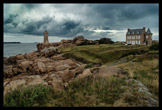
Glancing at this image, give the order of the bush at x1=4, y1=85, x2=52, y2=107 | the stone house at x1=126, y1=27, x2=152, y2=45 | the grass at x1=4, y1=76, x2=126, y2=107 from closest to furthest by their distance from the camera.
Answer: the bush at x1=4, y1=85, x2=52, y2=107
the grass at x1=4, y1=76, x2=126, y2=107
the stone house at x1=126, y1=27, x2=152, y2=45

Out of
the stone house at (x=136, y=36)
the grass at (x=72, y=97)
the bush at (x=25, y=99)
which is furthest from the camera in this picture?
the stone house at (x=136, y=36)

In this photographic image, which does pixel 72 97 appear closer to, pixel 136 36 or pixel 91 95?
pixel 91 95

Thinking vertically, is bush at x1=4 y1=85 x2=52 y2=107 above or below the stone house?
below

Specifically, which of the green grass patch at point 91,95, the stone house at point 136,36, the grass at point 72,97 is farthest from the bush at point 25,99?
the stone house at point 136,36

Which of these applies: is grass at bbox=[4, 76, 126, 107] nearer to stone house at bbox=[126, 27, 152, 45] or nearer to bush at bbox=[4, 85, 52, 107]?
bush at bbox=[4, 85, 52, 107]

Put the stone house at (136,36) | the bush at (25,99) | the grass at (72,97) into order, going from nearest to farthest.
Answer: the bush at (25,99), the grass at (72,97), the stone house at (136,36)

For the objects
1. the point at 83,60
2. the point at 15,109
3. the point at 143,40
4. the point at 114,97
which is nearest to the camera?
the point at 15,109

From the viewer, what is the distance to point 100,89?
664 cm

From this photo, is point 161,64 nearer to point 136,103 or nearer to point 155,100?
point 155,100

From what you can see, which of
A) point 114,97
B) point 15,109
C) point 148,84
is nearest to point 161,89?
point 148,84

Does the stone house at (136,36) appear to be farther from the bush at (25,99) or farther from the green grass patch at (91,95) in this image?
the bush at (25,99)

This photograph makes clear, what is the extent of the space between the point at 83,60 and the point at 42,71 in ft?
40.5

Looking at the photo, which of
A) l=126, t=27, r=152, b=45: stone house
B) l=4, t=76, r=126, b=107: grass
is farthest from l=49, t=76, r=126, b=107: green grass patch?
l=126, t=27, r=152, b=45: stone house

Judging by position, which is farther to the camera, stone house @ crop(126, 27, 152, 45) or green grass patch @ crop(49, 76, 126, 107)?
stone house @ crop(126, 27, 152, 45)
